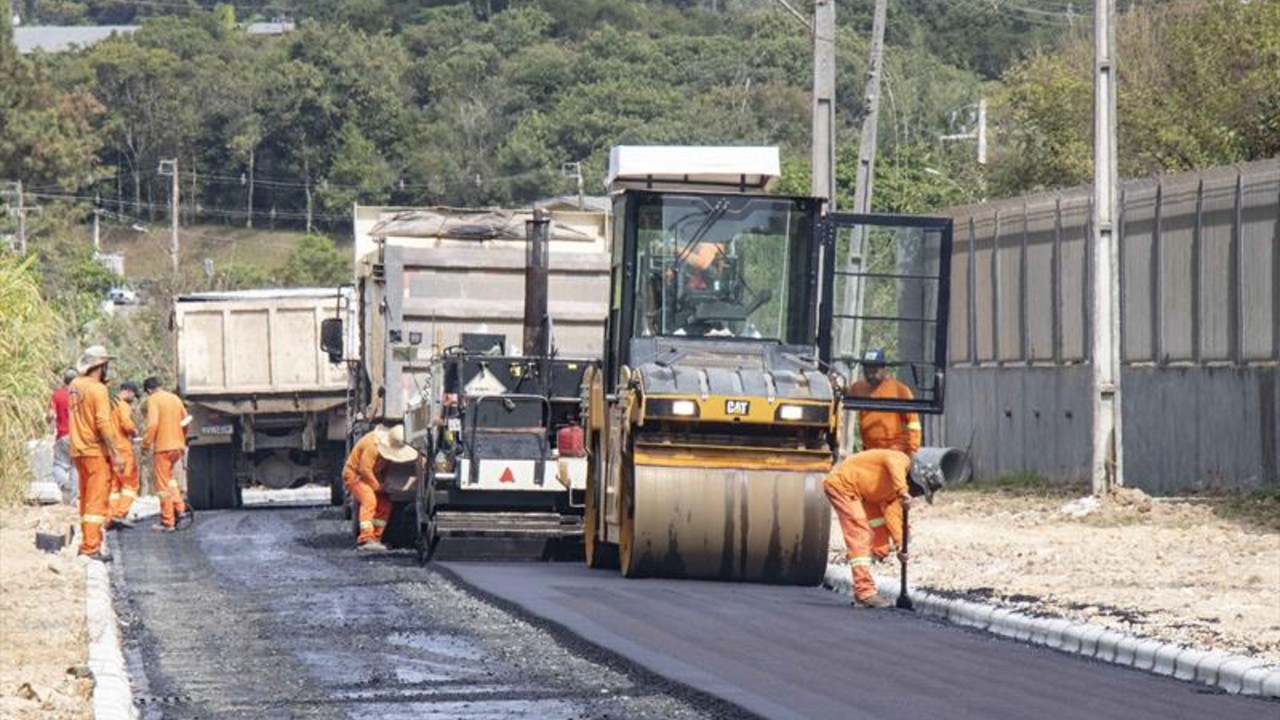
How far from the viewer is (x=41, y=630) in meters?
14.8

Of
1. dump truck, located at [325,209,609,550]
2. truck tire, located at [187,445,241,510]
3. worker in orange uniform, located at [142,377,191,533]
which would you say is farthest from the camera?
truck tire, located at [187,445,241,510]

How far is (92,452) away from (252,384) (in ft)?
32.1

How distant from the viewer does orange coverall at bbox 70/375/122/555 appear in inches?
789

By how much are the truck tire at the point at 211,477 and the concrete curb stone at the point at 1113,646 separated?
15.6 metres

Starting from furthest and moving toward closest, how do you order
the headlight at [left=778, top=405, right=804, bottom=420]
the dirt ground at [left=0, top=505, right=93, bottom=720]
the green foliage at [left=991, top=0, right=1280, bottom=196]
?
the green foliage at [left=991, top=0, right=1280, bottom=196]
the headlight at [left=778, top=405, right=804, bottom=420]
the dirt ground at [left=0, top=505, right=93, bottom=720]

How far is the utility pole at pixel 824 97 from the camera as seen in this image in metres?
25.8

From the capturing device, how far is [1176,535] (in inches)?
821

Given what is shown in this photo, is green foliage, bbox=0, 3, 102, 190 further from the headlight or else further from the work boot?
the work boot

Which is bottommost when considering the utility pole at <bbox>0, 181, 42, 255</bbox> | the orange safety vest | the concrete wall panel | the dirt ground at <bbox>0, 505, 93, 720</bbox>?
the dirt ground at <bbox>0, 505, 93, 720</bbox>

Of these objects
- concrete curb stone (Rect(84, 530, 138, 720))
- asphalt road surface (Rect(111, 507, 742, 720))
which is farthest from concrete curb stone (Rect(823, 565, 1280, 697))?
concrete curb stone (Rect(84, 530, 138, 720))

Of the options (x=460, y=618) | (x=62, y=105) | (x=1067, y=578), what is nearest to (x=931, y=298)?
(x=1067, y=578)

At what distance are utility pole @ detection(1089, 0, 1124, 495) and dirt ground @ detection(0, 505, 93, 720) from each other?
9.52 m

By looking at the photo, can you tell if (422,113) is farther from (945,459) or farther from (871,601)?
(871,601)

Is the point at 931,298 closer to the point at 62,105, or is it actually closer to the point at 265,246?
Result: the point at 62,105
